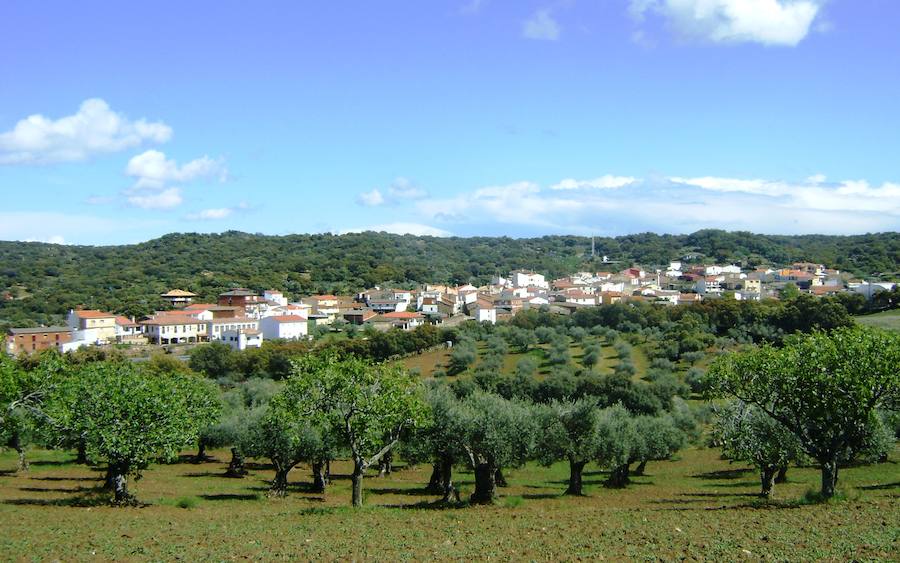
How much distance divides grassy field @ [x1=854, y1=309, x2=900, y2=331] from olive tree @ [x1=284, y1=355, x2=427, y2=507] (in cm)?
6597

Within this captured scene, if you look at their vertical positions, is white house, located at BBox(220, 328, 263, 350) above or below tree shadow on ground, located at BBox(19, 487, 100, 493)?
below

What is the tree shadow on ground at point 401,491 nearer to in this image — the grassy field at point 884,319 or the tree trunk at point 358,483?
the tree trunk at point 358,483

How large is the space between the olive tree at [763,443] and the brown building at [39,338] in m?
92.2

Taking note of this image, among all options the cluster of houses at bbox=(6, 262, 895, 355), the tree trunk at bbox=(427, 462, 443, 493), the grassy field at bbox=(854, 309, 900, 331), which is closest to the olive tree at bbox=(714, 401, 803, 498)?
the tree trunk at bbox=(427, 462, 443, 493)

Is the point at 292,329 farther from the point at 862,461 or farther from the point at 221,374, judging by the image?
the point at 862,461

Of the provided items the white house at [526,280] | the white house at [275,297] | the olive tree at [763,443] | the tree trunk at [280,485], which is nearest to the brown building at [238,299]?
the white house at [275,297]

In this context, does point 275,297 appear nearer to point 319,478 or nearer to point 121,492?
point 319,478

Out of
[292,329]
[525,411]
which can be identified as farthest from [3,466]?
[292,329]

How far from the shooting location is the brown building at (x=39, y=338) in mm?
97762

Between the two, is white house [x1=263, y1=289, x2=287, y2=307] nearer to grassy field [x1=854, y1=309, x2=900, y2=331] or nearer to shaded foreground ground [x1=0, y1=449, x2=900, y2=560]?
Answer: grassy field [x1=854, y1=309, x2=900, y2=331]

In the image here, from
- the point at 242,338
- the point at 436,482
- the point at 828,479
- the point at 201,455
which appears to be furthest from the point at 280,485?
the point at 242,338

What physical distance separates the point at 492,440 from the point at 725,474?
18.6 m

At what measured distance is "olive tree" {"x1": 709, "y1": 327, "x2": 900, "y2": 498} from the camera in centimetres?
2345

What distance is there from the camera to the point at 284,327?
11519cm
